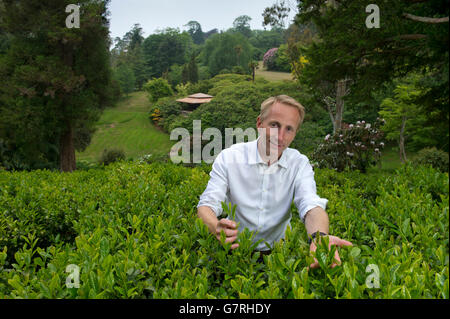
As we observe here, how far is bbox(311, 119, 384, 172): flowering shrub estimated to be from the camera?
7.18 m

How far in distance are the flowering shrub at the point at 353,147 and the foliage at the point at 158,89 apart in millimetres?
23823

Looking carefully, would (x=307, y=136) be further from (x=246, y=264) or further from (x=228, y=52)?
(x=228, y=52)

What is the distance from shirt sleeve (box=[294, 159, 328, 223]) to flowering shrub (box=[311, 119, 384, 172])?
546 centimetres

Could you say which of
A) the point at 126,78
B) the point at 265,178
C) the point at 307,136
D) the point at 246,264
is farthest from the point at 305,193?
the point at 126,78

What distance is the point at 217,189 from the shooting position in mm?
1638

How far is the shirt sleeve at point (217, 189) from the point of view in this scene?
1.54 meters

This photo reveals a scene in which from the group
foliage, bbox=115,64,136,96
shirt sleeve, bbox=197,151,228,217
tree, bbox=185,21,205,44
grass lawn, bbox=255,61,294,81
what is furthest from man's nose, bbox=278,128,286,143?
tree, bbox=185,21,205,44

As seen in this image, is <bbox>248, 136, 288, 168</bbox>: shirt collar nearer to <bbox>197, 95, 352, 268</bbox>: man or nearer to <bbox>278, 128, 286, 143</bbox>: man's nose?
<bbox>197, 95, 352, 268</bbox>: man

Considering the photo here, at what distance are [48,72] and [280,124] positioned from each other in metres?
12.9

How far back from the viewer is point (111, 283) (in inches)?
45.4

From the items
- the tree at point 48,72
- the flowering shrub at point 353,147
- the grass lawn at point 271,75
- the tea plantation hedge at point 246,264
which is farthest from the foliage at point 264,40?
the tea plantation hedge at point 246,264

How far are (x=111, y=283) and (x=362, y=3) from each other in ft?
15.2

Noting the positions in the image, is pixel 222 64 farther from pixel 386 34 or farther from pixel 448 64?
pixel 448 64
